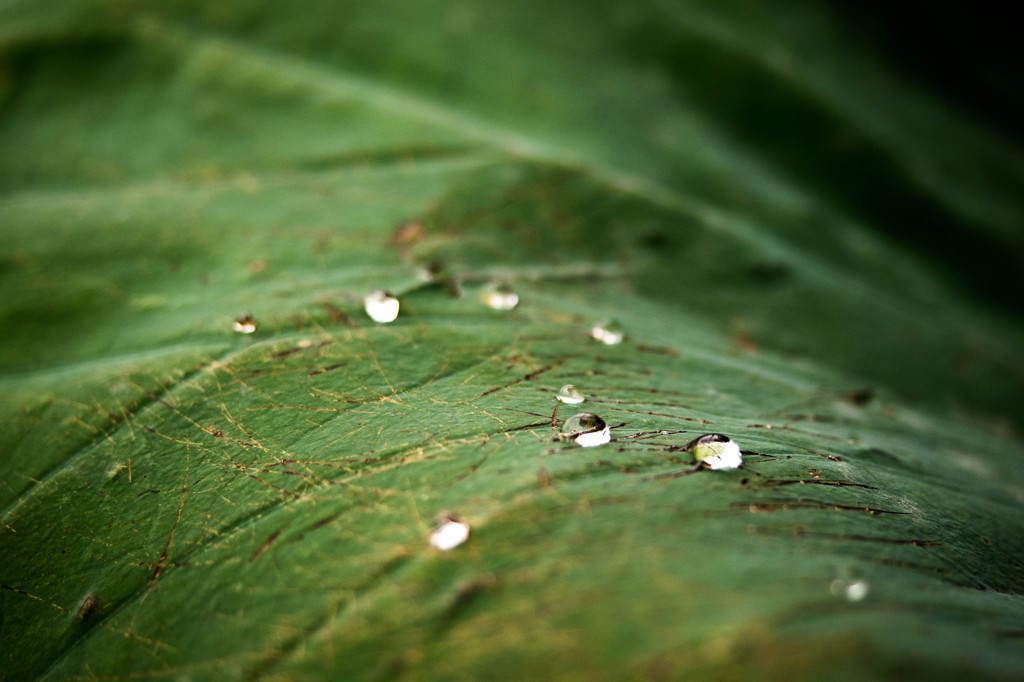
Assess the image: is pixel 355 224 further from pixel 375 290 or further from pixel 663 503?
pixel 663 503

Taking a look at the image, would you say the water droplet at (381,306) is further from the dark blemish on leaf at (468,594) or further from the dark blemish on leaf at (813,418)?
the dark blemish on leaf at (813,418)

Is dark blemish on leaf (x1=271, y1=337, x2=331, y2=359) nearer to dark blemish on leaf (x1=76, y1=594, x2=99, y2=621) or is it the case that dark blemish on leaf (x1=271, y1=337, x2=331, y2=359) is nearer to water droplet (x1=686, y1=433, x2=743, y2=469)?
dark blemish on leaf (x1=76, y1=594, x2=99, y2=621)

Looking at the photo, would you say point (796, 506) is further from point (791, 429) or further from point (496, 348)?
point (496, 348)

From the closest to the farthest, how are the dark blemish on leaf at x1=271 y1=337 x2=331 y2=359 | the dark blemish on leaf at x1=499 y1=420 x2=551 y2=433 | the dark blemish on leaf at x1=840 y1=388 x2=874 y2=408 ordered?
the dark blemish on leaf at x1=499 y1=420 x2=551 y2=433 → the dark blemish on leaf at x1=271 y1=337 x2=331 y2=359 → the dark blemish on leaf at x1=840 y1=388 x2=874 y2=408

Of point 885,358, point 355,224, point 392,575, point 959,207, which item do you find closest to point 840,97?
point 959,207

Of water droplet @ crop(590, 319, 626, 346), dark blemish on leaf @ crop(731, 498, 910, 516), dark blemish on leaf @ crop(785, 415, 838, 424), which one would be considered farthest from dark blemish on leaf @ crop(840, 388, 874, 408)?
dark blemish on leaf @ crop(731, 498, 910, 516)
